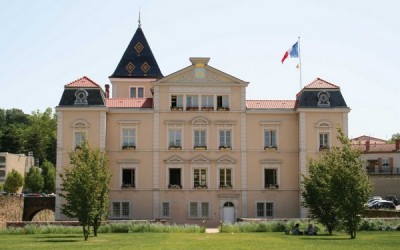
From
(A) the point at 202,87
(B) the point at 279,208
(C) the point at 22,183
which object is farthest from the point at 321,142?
(C) the point at 22,183

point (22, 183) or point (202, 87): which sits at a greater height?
point (202, 87)

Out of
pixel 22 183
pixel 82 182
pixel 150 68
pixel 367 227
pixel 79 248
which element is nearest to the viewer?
pixel 79 248

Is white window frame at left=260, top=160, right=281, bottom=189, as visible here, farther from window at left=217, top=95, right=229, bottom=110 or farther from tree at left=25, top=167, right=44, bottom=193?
tree at left=25, top=167, right=44, bottom=193

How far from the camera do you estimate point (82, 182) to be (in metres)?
36.8

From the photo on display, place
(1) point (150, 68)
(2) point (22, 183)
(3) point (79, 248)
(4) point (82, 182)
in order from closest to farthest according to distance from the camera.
→ (3) point (79, 248) → (4) point (82, 182) → (1) point (150, 68) → (2) point (22, 183)

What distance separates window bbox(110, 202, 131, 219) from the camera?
177ft

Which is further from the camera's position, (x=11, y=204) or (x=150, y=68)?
(x=150, y=68)

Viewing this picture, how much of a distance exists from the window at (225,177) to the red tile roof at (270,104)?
229 inches

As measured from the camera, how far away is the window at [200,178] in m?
54.6

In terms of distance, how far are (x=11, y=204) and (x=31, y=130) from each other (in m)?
71.7

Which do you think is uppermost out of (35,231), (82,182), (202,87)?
(202,87)

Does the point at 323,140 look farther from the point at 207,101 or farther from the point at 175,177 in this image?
the point at 175,177

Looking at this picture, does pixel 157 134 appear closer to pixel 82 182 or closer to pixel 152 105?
pixel 152 105

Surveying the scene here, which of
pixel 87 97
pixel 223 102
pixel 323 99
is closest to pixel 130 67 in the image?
pixel 87 97
